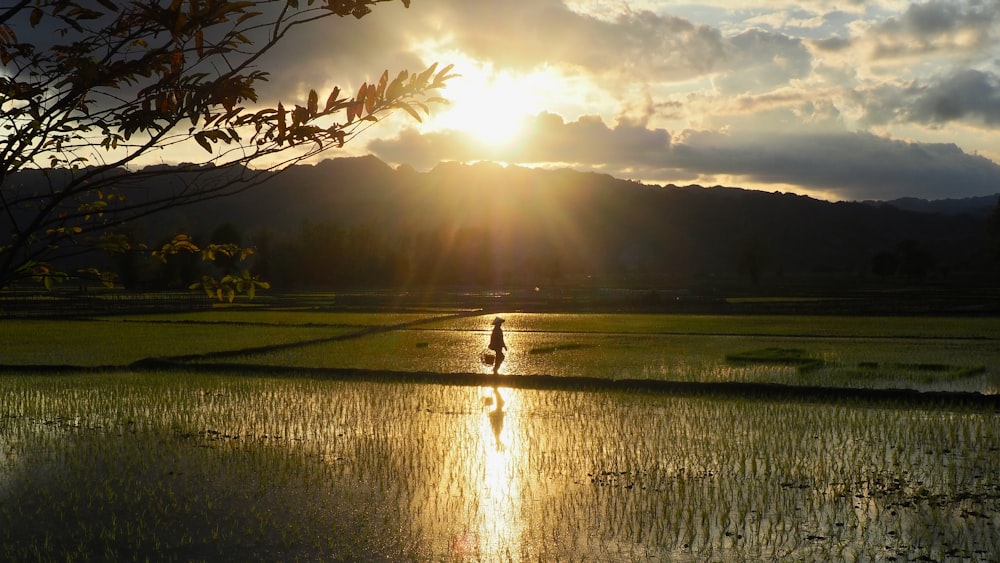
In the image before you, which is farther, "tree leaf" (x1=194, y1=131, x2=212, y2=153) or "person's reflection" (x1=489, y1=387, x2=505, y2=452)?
"person's reflection" (x1=489, y1=387, x2=505, y2=452)

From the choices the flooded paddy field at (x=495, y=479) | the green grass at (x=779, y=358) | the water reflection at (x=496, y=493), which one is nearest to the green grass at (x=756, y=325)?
the green grass at (x=779, y=358)

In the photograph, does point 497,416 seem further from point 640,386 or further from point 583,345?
point 583,345

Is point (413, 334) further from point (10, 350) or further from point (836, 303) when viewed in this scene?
point (836, 303)

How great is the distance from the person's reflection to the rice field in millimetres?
102

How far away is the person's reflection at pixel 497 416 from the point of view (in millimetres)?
13125

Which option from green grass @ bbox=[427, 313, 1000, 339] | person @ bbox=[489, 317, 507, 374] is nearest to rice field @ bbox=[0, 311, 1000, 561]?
person @ bbox=[489, 317, 507, 374]

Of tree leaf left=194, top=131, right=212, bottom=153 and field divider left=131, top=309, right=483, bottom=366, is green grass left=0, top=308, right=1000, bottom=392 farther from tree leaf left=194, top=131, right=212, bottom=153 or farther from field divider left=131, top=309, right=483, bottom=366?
tree leaf left=194, top=131, right=212, bottom=153

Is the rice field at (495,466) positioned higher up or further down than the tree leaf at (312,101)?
further down

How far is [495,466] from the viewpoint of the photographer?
36.8ft

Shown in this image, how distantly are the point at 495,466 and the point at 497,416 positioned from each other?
4.11 m

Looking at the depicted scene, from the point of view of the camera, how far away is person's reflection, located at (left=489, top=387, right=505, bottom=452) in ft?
43.1

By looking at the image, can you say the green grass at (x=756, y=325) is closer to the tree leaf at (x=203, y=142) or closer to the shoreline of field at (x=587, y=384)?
the shoreline of field at (x=587, y=384)

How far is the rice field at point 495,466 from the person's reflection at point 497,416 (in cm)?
10

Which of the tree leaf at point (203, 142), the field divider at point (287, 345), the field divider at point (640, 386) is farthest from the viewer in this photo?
the field divider at point (287, 345)
